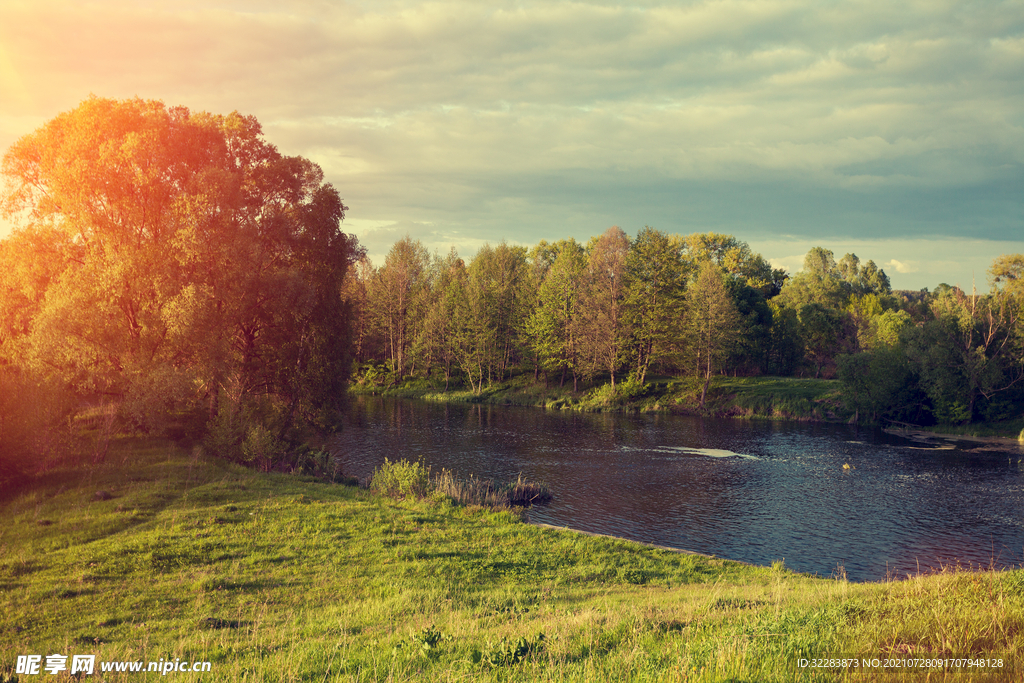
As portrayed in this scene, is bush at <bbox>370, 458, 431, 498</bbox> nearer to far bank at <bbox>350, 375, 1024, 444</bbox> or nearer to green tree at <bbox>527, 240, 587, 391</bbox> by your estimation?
far bank at <bbox>350, 375, 1024, 444</bbox>

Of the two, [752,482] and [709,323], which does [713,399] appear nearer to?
[709,323]

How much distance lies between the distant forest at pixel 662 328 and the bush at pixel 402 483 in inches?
1439

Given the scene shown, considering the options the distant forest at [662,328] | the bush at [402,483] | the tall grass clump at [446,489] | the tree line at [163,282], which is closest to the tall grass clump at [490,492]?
the tall grass clump at [446,489]

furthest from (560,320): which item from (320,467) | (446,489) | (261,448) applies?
(446,489)

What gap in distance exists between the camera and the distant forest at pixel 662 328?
58969 mm

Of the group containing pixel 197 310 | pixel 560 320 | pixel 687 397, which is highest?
pixel 560 320

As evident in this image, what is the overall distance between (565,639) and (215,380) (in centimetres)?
2854

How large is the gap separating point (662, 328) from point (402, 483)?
57175 mm

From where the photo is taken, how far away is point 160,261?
2911 centimetres

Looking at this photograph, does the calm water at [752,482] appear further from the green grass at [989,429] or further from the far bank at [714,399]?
the green grass at [989,429]

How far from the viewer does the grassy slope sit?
8.36 metres

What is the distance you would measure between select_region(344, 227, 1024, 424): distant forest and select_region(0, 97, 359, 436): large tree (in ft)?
86.3

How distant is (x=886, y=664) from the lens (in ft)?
23.7

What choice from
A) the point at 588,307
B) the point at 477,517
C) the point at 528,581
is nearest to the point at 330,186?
the point at 477,517
